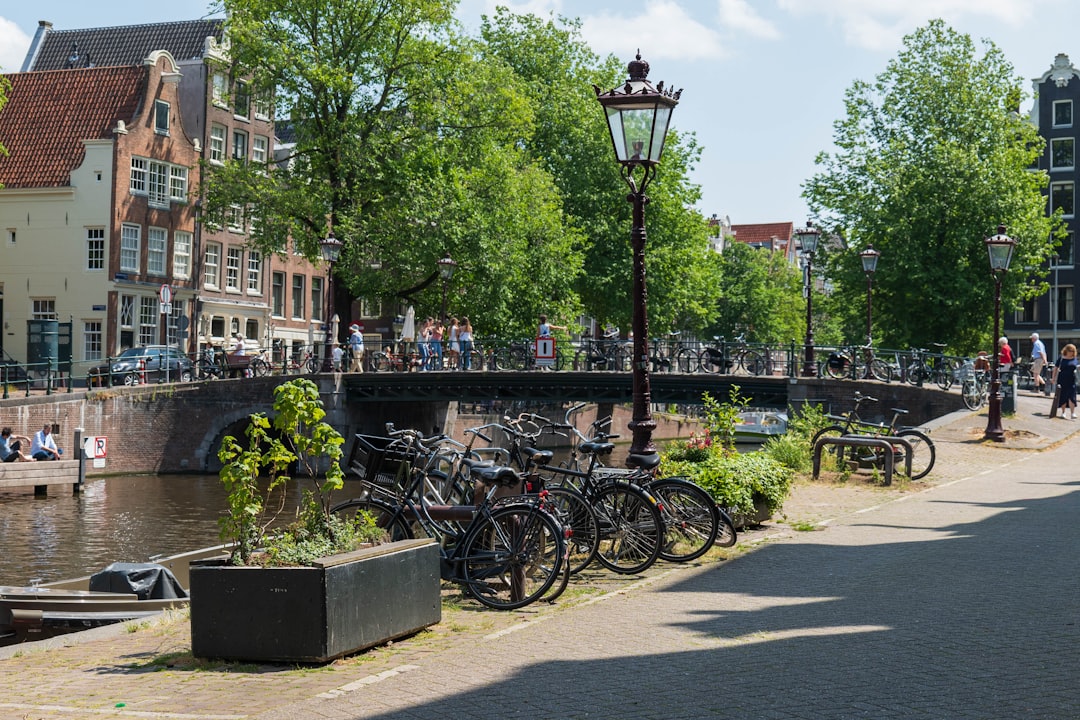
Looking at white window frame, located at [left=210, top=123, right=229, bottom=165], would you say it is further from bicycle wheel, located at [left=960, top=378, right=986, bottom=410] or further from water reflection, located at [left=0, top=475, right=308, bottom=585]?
bicycle wheel, located at [left=960, top=378, right=986, bottom=410]

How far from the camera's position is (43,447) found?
3192 centimetres

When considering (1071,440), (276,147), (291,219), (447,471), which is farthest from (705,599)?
(276,147)

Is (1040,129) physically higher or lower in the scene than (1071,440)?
higher

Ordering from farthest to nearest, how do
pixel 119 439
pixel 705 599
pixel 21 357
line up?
pixel 21 357 < pixel 119 439 < pixel 705 599

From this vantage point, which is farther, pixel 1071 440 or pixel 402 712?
pixel 1071 440

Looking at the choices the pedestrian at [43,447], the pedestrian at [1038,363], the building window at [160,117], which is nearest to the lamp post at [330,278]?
the pedestrian at [43,447]

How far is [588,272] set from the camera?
2030 inches

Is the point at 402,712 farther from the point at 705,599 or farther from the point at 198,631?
the point at 705,599

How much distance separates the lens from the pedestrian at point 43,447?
3186 centimetres

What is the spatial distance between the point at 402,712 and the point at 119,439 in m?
32.3

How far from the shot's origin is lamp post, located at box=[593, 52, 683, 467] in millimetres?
11656

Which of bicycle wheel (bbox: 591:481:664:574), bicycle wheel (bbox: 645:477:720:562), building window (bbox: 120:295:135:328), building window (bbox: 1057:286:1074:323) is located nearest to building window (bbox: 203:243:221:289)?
building window (bbox: 120:295:135:328)

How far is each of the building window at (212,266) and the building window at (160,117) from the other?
477 centimetres

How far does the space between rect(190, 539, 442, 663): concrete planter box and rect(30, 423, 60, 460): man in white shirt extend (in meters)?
26.0
